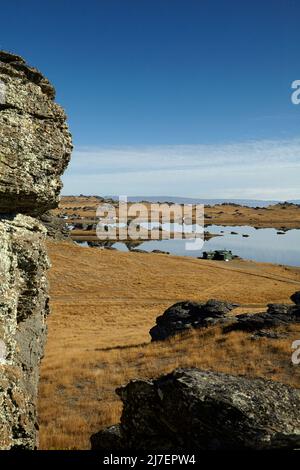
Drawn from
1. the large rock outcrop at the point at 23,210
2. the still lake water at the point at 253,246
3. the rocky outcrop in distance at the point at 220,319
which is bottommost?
the still lake water at the point at 253,246

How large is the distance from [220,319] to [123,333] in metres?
13.0

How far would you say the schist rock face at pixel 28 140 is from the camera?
1145 cm

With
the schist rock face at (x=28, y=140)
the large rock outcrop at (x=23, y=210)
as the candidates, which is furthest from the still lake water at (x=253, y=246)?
the schist rock face at (x=28, y=140)

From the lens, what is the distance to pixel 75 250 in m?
75.9

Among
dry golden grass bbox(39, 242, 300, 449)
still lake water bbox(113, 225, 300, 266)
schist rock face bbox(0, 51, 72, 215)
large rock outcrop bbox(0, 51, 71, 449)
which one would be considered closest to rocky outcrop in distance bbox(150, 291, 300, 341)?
dry golden grass bbox(39, 242, 300, 449)

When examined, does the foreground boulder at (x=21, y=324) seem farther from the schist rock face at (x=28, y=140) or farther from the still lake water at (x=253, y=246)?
the still lake water at (x=253, y=246)

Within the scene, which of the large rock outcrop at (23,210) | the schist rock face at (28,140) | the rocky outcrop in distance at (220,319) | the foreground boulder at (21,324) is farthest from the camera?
the rocky outcrop in distance at (220,319)

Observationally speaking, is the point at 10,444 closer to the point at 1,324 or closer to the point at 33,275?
the point at 1,324

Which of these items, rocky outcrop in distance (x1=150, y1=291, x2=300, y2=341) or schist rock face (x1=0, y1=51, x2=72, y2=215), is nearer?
schist rock face (x1=0, y1=51, x2=72, y2=215)

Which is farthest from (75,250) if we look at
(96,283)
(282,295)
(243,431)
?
(243,431)

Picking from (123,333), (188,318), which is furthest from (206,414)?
(123,333)

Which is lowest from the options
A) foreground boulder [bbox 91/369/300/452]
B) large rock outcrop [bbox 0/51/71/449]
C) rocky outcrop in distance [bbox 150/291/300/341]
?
rocky outcrop in distance [bbox 150/291/300/341]

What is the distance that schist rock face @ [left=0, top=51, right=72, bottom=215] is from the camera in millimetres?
11453

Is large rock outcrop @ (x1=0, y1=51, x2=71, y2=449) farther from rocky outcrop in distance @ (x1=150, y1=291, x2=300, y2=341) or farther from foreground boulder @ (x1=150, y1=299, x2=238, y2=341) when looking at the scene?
foreground boulder @ (x1=150, y1=299, x2=238, y2=341)
